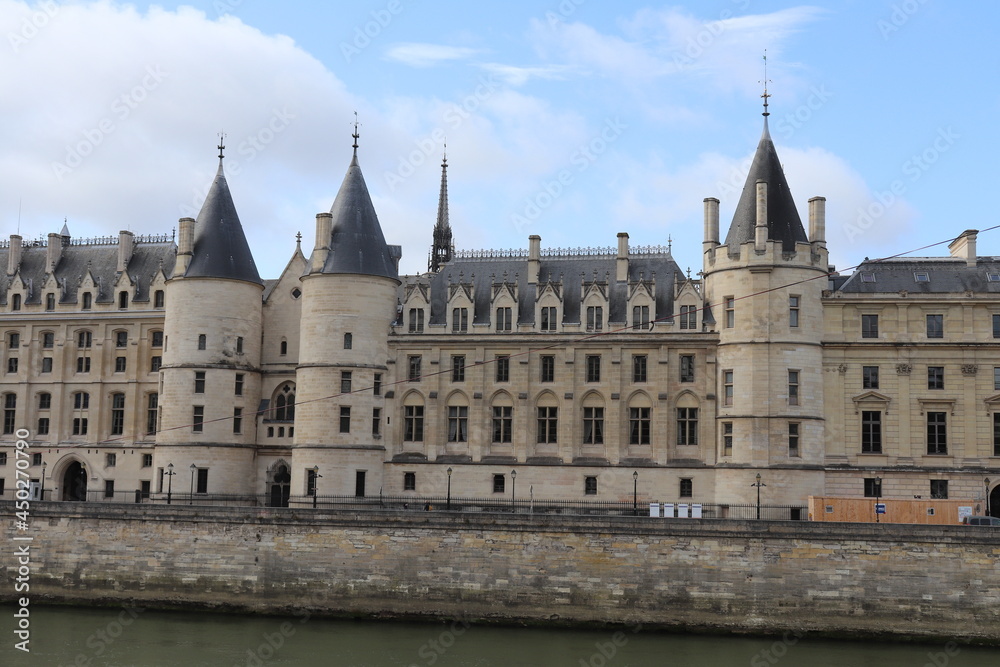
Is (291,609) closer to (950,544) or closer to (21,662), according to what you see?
(21,662)

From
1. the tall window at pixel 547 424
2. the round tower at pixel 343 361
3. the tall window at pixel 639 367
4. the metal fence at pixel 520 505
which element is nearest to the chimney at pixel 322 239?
the round tower at pixel 343 361

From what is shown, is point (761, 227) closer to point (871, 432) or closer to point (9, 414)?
point (871, 432)

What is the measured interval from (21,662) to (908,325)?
40272 millimetres

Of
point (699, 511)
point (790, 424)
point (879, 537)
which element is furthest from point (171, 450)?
point (879, 537)

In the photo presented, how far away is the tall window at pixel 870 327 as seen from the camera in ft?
172

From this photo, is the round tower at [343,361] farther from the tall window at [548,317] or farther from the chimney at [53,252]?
the chimney at [53,252]

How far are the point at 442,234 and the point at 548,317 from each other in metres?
32.2

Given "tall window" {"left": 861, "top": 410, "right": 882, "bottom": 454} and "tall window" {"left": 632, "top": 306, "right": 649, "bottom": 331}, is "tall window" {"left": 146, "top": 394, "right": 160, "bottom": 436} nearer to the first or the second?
"tall window" {"left": 632, "top": 306, "right": 649, "bottom": 331}

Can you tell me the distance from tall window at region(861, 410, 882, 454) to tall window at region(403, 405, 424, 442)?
2170cm

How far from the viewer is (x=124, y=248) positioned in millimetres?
65000

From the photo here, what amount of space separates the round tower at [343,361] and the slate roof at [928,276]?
23441mm

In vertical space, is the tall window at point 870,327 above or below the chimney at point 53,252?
below

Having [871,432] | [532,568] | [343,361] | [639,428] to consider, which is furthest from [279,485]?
[871,432]

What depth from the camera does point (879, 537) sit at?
4059cm
